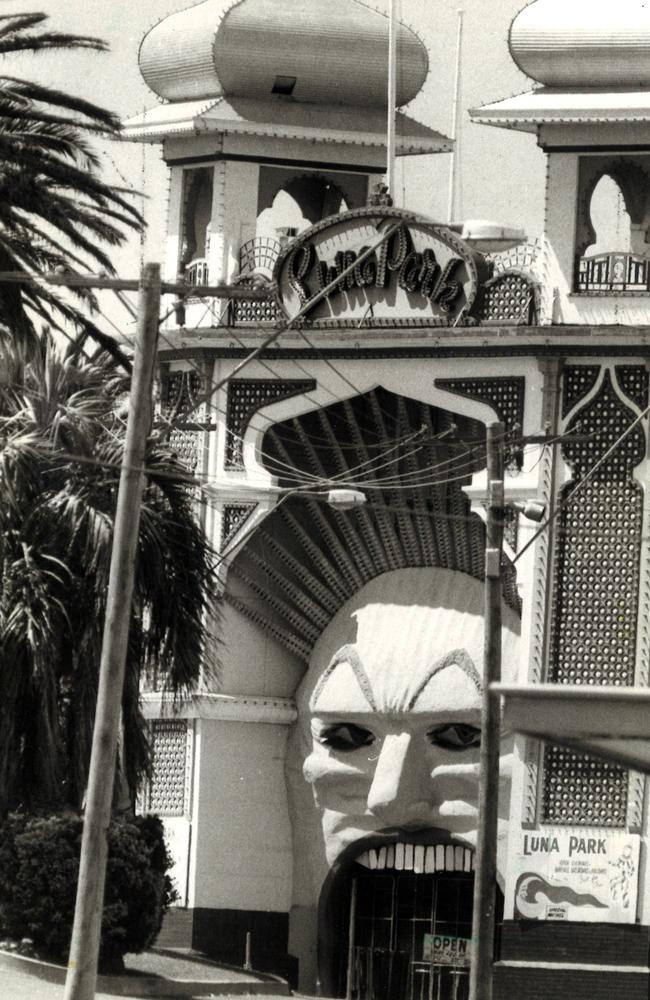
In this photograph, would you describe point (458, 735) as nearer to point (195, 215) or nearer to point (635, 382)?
point (635, 382)

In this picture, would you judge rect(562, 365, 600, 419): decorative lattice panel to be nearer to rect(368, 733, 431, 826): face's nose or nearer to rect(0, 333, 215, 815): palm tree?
rect(368, 733, 431, 826): face's nose

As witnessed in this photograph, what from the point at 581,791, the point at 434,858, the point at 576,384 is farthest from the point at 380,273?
the point at 434,858

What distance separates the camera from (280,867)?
4084 cm

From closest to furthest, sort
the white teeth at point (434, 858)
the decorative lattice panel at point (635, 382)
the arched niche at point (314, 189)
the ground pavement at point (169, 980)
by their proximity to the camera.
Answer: the ground pavement at point (169, 980) → the decorative lattice panel at point (635, 382) → the white teeth at point (434, 858) → the arched niche at point (314, 189)

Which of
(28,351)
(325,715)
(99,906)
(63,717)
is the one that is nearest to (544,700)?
(99,906)

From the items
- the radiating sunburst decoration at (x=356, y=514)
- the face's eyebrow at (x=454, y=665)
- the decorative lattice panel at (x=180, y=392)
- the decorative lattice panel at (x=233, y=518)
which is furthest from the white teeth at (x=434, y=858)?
the decorative lattice panel at (x=180, y=392)

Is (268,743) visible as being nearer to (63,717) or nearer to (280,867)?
(280,867)

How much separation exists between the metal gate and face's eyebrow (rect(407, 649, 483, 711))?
2.70 metres

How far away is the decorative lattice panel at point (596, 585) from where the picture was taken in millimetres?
37406

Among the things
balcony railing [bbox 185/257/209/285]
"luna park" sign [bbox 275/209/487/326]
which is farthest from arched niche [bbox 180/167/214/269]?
"luna park" sign [bbox 275/209/487/326]

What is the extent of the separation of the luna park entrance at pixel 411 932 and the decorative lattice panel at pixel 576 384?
656cm

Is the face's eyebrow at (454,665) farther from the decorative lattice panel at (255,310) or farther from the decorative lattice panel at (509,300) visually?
the decorative lattice panel at (255,310)

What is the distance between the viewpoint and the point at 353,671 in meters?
40.2

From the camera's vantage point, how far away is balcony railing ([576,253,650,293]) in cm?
3762
